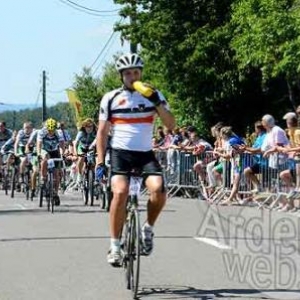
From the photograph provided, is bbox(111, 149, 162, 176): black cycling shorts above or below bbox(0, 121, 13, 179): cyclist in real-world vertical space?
below

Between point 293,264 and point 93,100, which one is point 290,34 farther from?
point 93,100

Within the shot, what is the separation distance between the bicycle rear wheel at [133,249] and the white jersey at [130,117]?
68 centimetres

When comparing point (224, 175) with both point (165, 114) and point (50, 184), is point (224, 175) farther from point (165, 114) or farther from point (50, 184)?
point (165, 114)

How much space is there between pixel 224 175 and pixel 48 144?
462 cm

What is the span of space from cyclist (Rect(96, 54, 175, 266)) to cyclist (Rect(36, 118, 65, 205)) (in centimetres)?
992

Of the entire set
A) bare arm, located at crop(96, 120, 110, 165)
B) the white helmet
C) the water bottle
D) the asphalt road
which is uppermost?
the white helmet

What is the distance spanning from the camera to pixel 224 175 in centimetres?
2152

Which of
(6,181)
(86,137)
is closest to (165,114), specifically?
(86,137)

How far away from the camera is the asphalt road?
9039mm

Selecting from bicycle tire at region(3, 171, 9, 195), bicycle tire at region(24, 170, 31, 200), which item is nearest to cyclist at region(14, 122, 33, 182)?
bicycle tire at region(24, 170, 31, 200)

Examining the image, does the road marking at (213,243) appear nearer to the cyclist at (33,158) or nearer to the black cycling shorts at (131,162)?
the black cycling shorts at (131,162)

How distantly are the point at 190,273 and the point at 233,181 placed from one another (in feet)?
35.2

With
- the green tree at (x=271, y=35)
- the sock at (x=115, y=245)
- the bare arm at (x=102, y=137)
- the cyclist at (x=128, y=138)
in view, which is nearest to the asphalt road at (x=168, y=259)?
the sock at (x=115, y=245)

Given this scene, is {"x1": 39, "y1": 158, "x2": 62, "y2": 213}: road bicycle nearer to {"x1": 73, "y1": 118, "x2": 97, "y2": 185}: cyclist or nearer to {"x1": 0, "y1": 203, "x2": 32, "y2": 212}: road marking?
{"x1": 0, "y1": 203, "x2": 32, "y2": 212}: road marking
